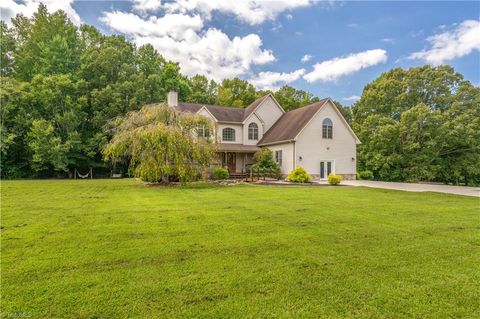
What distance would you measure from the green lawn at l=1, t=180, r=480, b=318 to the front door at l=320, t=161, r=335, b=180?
15522 millimetres

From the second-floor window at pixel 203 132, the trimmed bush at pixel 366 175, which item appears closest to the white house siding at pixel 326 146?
the trimmed bush at pixel 366 175

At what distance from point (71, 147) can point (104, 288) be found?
25.0 metres

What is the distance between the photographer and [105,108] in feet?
88.0

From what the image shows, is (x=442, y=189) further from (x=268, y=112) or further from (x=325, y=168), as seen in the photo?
(x=268, y=112)

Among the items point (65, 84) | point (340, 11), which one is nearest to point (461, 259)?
point (340, 11)

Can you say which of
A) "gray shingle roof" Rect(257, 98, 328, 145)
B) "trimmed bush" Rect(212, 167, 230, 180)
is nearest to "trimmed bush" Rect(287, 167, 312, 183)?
"gray shingle roof" Rect(257, 98, 328, 145)

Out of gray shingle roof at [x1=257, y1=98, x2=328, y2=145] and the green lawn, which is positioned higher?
gray shingle roof at [x1=257, y1=98, x2=328, y2=145]

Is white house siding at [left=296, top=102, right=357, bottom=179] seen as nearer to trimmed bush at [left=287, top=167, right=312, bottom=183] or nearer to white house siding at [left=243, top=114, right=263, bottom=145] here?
trimmed bush at [left=287, top=167, right=312, bottom=183]

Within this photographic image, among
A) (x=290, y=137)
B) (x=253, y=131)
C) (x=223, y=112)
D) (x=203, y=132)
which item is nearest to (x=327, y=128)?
(x=290, y=137)

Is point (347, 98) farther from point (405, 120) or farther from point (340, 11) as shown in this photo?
point (340, 11)

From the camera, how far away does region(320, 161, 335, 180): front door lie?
22.4m

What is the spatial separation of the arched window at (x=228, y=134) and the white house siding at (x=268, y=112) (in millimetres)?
3135

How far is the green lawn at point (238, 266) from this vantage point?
8.96ft

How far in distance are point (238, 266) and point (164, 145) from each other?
1159cm
